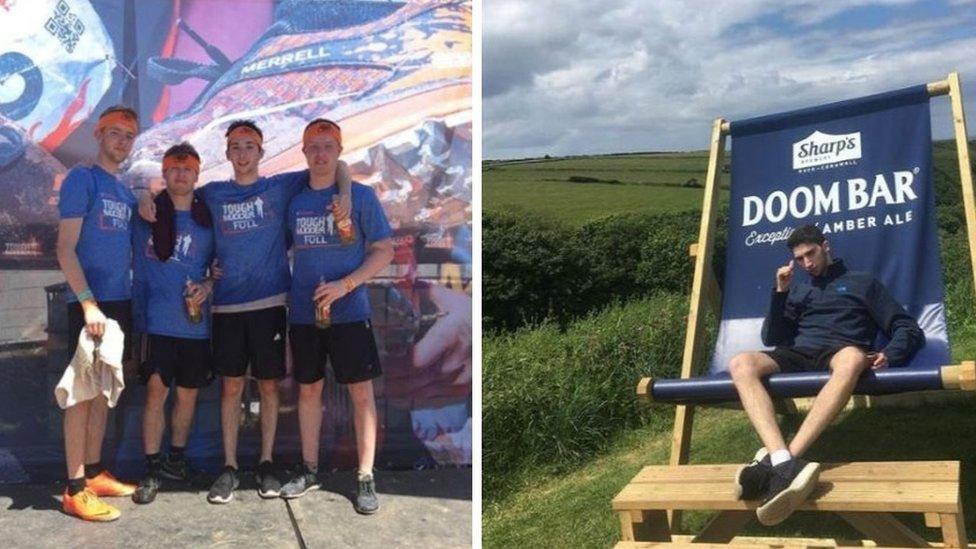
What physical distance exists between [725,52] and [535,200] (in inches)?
49.5

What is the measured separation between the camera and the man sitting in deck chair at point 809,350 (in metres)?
2.90

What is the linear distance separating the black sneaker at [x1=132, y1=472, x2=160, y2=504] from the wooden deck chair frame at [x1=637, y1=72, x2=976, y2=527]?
192cm

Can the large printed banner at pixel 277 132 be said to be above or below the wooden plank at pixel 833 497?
above

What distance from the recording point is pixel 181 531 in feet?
12.2

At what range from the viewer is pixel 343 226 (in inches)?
155

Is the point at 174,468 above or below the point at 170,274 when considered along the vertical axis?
below

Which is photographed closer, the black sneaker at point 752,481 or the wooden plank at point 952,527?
the wooden plank at point 952,527

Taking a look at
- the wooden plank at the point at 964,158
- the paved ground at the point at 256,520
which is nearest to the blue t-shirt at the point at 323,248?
the paved ground at the point at 256,520

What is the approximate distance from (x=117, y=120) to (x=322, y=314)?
1.07m

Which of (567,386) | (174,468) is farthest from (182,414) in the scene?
(567,386)

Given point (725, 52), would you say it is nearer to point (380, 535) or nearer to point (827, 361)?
point (827, 361)

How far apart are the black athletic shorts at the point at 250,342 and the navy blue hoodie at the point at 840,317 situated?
1876mm

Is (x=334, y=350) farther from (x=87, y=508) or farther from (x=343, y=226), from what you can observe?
(x=87, y=508)

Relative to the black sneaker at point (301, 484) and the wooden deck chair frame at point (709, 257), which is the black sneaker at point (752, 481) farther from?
the black sneaker at point (301, 484)
